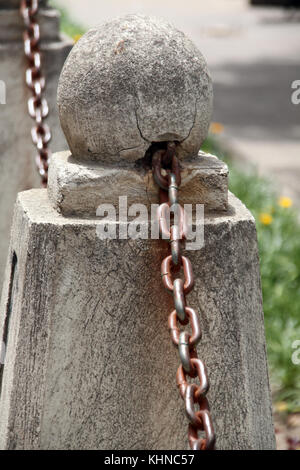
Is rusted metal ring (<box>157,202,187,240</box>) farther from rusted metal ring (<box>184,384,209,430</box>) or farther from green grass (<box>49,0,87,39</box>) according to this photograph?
green grass (<box>49,0,87,39</box>)

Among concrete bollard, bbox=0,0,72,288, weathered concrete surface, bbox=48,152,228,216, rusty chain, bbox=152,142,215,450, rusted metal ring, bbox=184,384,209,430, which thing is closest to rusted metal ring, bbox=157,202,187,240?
rusty chain, bbox=152,142,215,450

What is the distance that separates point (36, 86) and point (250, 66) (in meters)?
9.02

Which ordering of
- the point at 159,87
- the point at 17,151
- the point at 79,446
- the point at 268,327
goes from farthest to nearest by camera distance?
the point at 268,327 → the point at 17,151 → the point at 79,446 → the point at 159,87

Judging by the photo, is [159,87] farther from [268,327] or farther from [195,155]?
[268,327]

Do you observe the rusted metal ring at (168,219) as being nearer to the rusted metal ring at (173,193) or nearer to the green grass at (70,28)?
the rusted metal ring at (173,193)

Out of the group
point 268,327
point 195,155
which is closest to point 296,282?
point 268,327

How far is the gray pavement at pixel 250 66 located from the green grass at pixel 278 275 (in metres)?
0.77

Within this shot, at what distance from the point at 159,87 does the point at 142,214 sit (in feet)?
1.10

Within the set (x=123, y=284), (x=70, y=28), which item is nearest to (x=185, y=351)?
(x=123, y=284)

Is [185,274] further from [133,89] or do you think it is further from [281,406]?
[281,406]

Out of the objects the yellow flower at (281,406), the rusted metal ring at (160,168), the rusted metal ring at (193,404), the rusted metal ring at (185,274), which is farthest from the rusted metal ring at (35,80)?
the yellow flower at (281,406)

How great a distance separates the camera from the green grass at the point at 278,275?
382cm

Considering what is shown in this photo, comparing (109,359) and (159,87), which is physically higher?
(159,87)

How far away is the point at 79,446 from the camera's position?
6.86 feet
